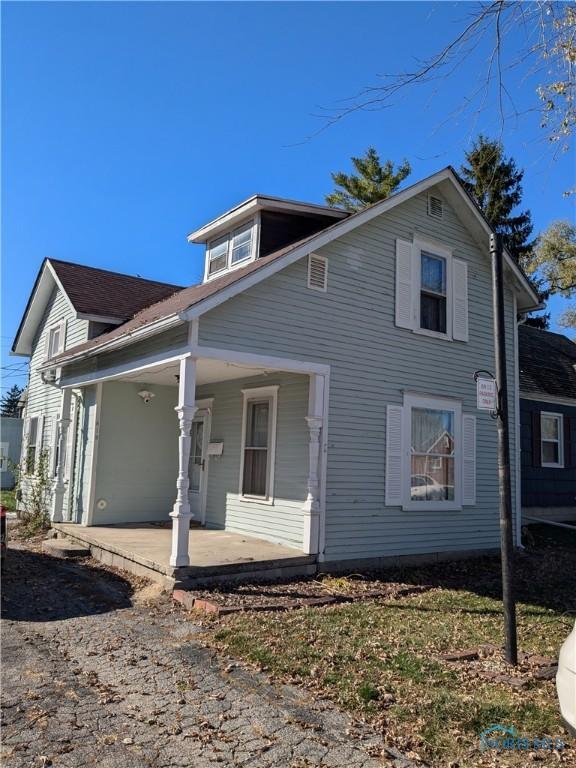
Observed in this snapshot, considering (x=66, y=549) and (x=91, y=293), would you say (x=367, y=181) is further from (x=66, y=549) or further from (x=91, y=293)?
(x=66, y=549)

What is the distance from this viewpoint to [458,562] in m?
10.3

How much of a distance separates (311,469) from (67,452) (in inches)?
248

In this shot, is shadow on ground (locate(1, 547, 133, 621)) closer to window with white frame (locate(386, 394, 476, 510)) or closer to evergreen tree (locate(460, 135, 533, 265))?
window with white frame (locate(386, 394, 476, 510))

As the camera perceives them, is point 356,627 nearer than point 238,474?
Yes

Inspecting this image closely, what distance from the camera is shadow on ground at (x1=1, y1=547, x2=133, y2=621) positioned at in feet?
21.6

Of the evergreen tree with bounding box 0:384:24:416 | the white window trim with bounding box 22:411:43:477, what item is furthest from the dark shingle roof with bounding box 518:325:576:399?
the evergreen tree with bounding box 0:384:24:416

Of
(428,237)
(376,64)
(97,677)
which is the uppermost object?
(428,237)

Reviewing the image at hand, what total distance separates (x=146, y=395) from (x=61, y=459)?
2.36m

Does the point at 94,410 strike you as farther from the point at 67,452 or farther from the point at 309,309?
the point at 309,309

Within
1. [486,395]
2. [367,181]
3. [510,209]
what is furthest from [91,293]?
[510,209]

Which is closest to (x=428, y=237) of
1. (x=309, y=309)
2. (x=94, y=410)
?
(x=309, y=309)

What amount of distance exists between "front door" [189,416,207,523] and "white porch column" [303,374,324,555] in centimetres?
363

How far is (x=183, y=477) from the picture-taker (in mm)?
7461

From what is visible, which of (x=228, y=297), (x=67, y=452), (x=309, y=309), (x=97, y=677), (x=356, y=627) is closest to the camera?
(x=97, y=677)
